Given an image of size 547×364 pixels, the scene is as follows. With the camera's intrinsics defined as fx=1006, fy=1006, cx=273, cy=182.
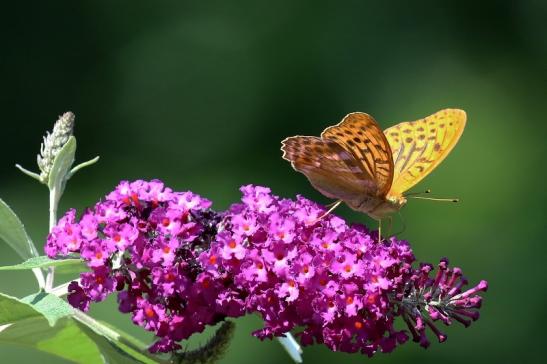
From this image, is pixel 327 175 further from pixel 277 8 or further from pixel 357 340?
pixel 277 8

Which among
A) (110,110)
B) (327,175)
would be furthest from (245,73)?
(327,175)

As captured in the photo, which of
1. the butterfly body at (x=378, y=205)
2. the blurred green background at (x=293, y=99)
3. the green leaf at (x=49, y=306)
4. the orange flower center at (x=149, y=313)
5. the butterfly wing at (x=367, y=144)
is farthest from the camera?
the blurred green background at (x=293, y=99)

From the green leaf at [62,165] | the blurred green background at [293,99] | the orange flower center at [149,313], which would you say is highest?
the blurred green background at [293,99]

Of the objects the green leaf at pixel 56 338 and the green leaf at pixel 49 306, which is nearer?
the green leaf at pixel 49 306

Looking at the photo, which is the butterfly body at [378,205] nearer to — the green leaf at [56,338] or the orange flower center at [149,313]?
the orange flower center at [149,313]

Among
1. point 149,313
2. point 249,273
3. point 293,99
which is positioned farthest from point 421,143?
point 293,99

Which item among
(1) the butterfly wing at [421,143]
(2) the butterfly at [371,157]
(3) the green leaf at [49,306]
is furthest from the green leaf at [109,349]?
(1) the butterfly wing at [421,143]
